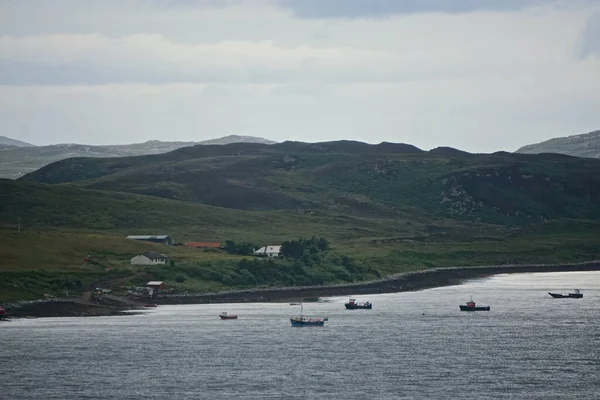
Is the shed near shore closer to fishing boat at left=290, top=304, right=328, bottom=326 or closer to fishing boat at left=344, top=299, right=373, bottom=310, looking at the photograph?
fishing boat at left=344, top=299, right=373, bottom=310

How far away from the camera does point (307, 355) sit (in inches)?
5153

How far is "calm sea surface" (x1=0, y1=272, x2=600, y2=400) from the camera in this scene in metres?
107

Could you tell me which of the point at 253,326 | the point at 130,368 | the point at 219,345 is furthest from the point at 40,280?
the point at 130,368

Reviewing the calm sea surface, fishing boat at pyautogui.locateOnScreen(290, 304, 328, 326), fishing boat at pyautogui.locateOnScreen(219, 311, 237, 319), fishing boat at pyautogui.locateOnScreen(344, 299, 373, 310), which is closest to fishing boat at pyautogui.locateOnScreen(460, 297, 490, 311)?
the calm sea surface

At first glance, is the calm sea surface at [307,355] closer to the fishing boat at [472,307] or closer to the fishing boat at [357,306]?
the fishing boat at [472,307]

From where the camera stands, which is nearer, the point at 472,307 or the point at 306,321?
the point at 306,321

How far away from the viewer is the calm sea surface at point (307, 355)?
4208 inches

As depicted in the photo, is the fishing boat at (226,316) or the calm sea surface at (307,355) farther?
the fishing boat at (226,316)

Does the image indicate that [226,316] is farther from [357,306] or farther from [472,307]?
[472,307]

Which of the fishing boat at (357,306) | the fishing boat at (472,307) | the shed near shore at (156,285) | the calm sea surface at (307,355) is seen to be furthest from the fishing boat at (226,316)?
the fishing boat at (472,307)

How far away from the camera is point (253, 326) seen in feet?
519

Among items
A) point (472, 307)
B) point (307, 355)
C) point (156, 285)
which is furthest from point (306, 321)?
point (156, 285)

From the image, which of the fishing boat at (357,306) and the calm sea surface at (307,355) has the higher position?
the fishing boat at (357,306)

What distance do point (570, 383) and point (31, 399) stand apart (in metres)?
50.8
